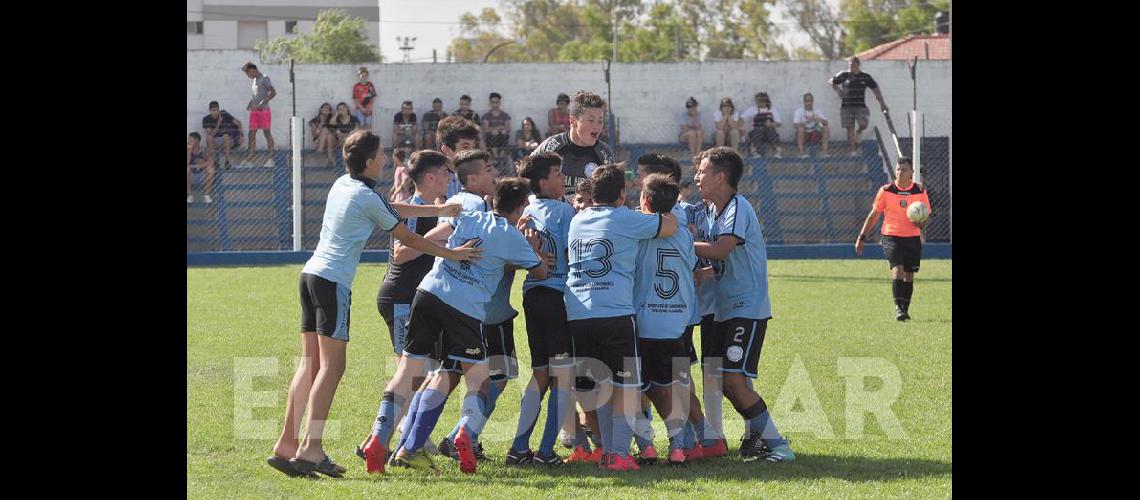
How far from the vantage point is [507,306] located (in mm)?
6898

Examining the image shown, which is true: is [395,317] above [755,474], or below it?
above

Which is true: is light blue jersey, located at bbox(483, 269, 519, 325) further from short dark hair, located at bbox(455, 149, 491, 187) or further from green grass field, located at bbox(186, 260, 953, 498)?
green grass field, located at bbox(186, 260, 953, 498)

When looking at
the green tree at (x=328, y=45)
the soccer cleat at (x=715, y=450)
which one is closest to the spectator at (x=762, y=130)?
the soccer cleat at (x=715, y=450)

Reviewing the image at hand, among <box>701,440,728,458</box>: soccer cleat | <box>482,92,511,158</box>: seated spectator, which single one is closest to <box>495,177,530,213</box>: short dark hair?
<box>701,440,728,458</box>: soccer cleat

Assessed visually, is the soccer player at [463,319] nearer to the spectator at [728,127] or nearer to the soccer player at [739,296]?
the soccer player at [739,296]

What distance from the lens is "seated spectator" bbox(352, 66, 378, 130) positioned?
25281 mm

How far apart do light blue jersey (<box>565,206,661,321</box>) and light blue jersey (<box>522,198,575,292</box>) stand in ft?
0.83

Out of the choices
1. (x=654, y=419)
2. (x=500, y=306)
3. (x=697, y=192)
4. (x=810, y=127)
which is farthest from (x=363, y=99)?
(x=500, y=306)

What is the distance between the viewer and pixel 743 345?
669 centimetres
